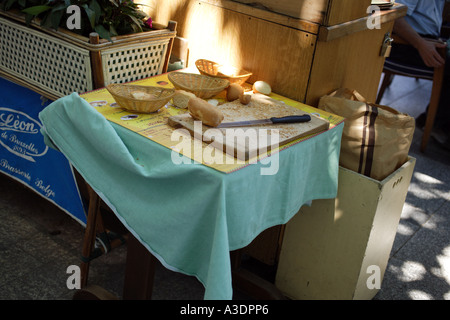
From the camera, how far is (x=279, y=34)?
83.5 inches

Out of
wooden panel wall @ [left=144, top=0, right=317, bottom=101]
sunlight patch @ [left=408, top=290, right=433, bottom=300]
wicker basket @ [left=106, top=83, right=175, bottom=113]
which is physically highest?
wooden panel wall @ [left=144, top=0, right=317, bottom=101]

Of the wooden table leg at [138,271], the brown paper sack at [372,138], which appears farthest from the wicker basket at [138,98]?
the brown paper sack at [372,138]

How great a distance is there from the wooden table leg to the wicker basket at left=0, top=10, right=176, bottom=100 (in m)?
0.69

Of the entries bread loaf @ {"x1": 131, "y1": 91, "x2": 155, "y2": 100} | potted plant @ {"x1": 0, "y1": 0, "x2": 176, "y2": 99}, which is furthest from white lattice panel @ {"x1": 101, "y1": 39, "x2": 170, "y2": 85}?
bread loaf @ {"x1": 131, "y1": 91, "x2": 155, "y2": 100}

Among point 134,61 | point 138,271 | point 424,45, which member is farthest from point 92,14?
point 424,45

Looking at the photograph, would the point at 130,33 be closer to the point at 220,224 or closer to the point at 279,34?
the point at 279,34

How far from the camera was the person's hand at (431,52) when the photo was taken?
359 centimetres

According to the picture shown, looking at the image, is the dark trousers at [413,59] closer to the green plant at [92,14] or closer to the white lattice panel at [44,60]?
the green plant at [92,14]

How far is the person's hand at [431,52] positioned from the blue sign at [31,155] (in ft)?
8.69

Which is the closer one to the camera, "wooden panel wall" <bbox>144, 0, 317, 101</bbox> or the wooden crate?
the wooden crate

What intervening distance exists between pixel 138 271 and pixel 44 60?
1029mm

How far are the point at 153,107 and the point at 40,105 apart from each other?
90cm

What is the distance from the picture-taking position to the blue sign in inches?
93.5

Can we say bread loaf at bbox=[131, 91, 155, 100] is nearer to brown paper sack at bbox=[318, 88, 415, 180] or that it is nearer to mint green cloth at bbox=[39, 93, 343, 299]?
mint green cloth at bbox=[39, 93, 343, 299]
